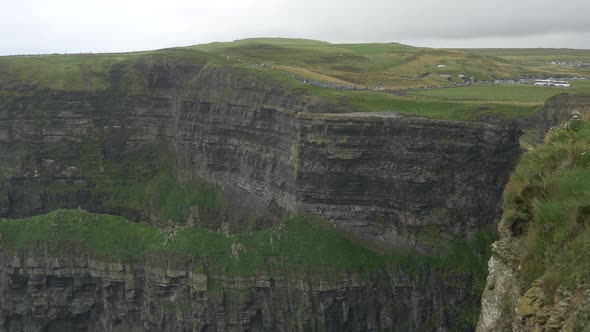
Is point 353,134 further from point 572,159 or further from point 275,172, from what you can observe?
point 572,159

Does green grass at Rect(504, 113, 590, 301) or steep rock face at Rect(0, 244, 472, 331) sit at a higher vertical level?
green grass at Rect(504, 113, 590, 301)

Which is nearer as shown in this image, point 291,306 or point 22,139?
point 291,306

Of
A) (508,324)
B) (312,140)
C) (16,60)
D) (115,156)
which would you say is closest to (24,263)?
(115,156)

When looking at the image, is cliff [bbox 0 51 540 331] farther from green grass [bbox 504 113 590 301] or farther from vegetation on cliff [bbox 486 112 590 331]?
vegetation on cliff [bbox 486 112 590 331]

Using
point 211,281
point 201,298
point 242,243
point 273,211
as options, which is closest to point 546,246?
point 211,281

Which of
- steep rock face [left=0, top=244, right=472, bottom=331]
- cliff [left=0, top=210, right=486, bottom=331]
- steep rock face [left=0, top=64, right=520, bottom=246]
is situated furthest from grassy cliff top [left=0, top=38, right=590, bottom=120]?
steep rock face [left=0, top=244, right=472, bottom=331]

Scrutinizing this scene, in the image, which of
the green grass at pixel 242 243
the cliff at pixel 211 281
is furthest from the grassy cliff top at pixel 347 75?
the cliff at pixel 211 281

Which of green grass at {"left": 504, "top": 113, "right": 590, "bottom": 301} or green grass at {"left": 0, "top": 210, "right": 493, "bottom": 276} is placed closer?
green grass at {"left": 504, "top": 113, "right": 590, "bottom": 301}
